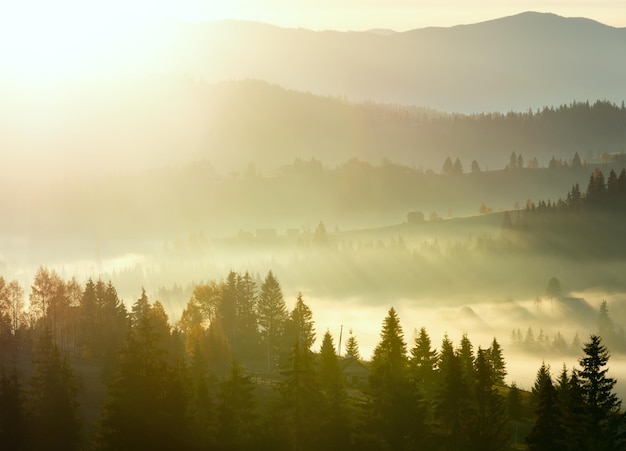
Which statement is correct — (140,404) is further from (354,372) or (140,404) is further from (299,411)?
(354,372)

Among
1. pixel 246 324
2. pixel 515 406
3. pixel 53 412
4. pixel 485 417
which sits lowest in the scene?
pixel 515 406

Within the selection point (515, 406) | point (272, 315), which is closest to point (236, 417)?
point (515, 406)

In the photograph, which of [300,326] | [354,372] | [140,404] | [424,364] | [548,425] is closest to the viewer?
[140,404]

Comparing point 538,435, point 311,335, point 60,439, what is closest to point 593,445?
point 538,435

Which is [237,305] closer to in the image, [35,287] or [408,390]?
[35,287]

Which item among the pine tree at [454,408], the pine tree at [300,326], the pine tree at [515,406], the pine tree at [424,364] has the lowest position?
the pine tree at [515,406]

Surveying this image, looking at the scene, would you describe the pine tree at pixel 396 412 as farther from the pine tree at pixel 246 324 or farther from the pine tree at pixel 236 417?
the pine tree at pixel 246 324

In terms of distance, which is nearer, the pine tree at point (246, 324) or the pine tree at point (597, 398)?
the pine tree at point (597, 398)

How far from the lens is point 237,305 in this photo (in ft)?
428

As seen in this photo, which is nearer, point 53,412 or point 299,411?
point 299,411

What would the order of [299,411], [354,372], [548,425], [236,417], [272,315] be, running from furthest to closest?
1. [272,315]
2. [354,372]
3. [548,425]
4. [299,411]
5. [236,417]

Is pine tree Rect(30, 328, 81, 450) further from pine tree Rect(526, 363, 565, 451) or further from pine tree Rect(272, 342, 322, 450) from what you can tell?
pine tree Rect(526, 363, 565, 451)

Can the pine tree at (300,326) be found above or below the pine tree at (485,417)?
above

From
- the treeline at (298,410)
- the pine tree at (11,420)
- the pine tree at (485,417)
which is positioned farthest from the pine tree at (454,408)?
the pine tree at (11,420)
